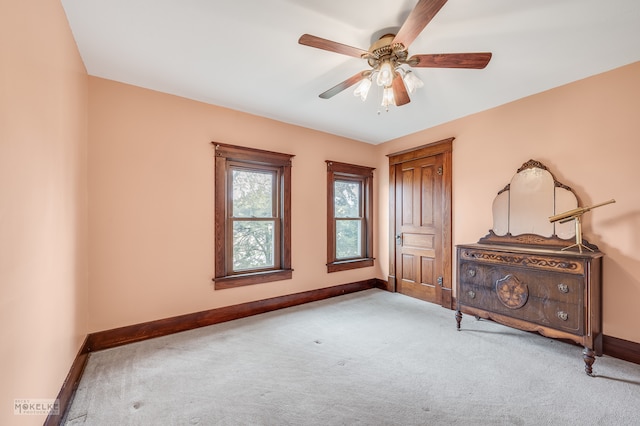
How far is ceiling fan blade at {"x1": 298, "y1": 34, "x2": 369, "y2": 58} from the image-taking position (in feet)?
5.61

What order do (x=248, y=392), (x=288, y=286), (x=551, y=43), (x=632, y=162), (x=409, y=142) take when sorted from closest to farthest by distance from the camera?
(x=248, y=392) < (x=551, y=43) < (x=632, y=162) < (x=288, y=286) < (x=409, y=142)

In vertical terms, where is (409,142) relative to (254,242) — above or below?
above

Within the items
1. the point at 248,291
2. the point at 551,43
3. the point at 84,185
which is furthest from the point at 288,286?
the point at 551,43

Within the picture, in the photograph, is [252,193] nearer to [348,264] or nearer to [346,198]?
→ [346,198]

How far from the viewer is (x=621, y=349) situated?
2.44 metres

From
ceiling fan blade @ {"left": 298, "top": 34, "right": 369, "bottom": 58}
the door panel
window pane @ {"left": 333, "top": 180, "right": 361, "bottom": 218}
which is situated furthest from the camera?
window pane @ {"left": 333, "top": 180, "right": 361, "bottom": 218}

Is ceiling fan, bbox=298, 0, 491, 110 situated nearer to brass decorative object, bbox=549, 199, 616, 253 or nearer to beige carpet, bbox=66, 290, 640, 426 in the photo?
brass decorative object, bbox=549, 199, 616, 253

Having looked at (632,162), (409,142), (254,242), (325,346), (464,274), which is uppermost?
(409,142)

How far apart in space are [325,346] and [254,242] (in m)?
1.65

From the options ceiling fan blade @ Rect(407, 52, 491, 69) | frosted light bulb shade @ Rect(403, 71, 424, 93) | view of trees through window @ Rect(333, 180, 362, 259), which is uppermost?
ceiling fan blade @ Rect(407, 52, 491, 69)

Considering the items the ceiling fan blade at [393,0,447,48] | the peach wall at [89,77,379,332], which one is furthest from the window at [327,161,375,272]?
the ceiling fan blade at [393,0,447,48]

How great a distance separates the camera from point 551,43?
2141mm

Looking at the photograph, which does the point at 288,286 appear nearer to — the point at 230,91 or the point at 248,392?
the point at 248,392

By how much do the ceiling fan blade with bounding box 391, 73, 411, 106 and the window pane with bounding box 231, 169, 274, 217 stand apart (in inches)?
77.8
